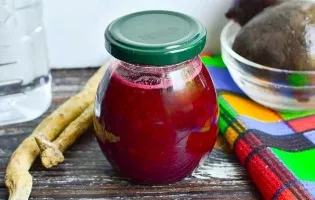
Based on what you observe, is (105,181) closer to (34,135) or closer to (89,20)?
(34,135)

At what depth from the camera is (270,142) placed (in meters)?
0.64

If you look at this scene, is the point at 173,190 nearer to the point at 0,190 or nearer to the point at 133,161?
the point at 133,161

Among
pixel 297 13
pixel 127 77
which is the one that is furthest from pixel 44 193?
pixel 297 13

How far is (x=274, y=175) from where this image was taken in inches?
23.2

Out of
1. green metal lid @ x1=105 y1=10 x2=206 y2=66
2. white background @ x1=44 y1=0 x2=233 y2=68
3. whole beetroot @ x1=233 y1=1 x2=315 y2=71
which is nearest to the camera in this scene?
green metal lid @ x1=105 y1=10 x2=206 y2=66

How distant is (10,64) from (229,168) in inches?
10.9

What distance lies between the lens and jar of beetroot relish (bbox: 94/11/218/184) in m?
0.55

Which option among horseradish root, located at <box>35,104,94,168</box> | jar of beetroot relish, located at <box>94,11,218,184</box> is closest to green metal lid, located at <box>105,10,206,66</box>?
jar of beetroot relish, located at <box>94,11,218,184</box>

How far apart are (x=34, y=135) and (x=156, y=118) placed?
0.52ft

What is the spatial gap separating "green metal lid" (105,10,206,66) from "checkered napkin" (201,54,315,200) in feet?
0.42

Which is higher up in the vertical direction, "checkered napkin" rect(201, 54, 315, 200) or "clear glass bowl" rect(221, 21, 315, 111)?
"clear glass bowl" rect(221, 21, 315, 111)

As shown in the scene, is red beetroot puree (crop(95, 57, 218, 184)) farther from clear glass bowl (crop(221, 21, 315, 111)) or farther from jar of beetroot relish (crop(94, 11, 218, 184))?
clear glass bowl (crop(221, 21, 315, 111))

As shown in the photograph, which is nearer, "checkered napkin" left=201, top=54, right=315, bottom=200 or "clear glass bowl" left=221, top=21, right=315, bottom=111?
"checkered napkin" left=201, top=54, right=315, bottom=200

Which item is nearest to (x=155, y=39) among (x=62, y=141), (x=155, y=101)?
(x=155, y=101)
